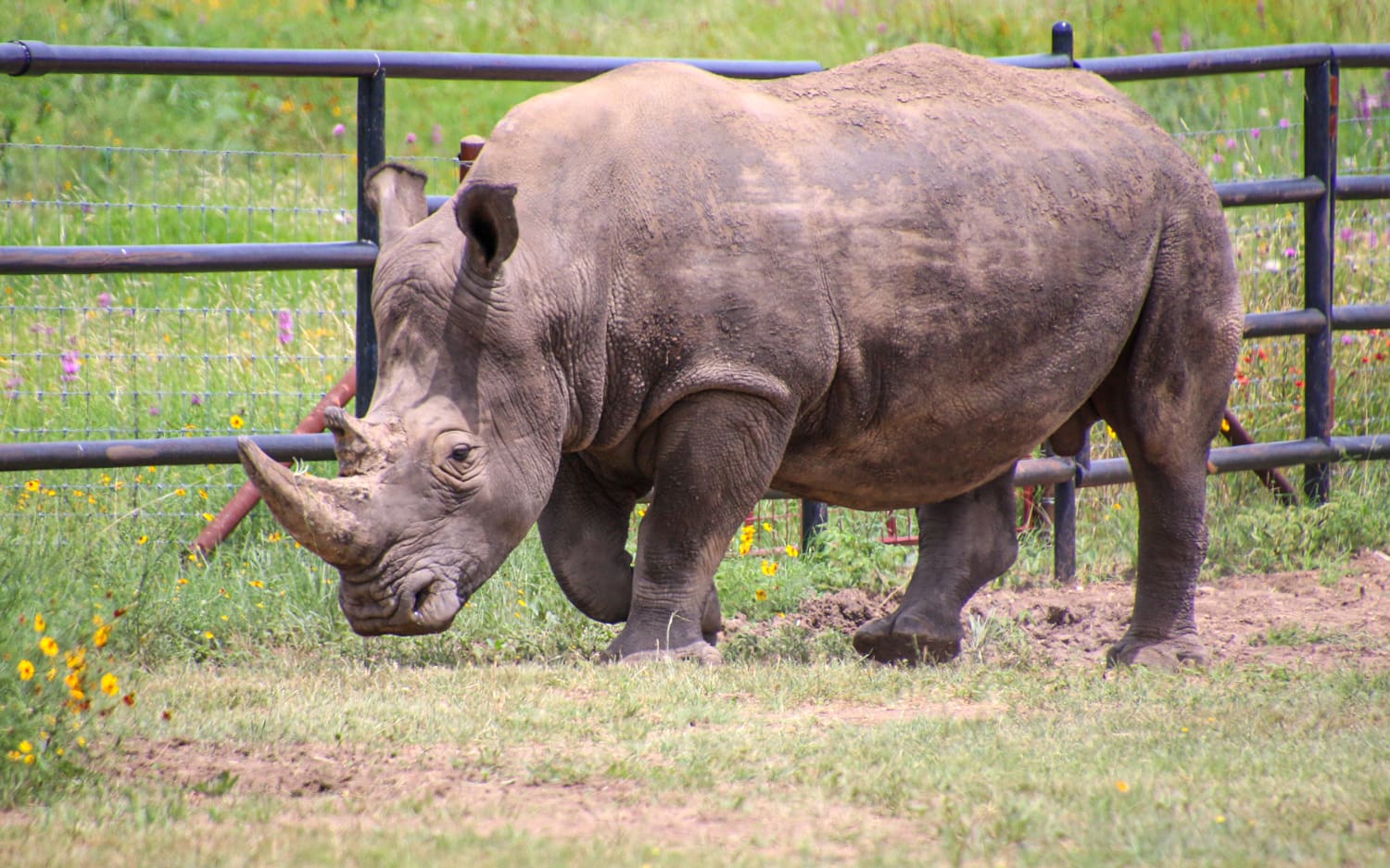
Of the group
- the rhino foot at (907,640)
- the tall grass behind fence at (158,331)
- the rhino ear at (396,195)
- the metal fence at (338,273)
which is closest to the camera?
the rhino ear at (396,195)

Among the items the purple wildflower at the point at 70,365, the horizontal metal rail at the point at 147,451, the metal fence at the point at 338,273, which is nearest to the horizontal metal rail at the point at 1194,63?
the metal fence at the point at 338,273

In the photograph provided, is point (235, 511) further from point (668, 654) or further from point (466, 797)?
point (466, 797)

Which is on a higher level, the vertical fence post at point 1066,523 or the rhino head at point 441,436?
the rhino head at point 441,436

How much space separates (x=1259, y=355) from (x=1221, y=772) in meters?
4.94

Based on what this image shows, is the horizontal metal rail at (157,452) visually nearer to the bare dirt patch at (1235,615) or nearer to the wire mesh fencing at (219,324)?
the bare dirt patch at (1235,615)

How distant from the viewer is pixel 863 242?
5168 mm

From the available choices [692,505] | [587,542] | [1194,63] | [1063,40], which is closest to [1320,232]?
[1194,63]

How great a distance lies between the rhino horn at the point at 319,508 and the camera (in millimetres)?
4348

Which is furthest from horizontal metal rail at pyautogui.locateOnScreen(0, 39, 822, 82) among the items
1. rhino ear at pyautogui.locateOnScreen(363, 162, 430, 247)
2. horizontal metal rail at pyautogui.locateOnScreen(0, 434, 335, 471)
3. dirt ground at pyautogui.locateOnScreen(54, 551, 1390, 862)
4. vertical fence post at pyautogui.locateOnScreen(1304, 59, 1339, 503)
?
vertical fence post at pyautogui.locateOnScreen(1304, 59, 1339, 503)

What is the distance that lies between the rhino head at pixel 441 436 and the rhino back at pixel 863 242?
9.4 inches

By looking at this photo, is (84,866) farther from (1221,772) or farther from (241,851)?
(1221,772)

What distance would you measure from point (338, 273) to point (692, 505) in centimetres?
551

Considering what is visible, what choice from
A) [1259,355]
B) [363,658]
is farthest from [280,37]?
[363,658]

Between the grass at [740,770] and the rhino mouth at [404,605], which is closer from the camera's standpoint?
the grass at [740,770]
